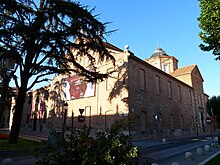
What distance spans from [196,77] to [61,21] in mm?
36534

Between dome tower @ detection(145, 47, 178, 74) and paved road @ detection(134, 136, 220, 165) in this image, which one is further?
dome tower @ detection(145, 47, 178, 74)

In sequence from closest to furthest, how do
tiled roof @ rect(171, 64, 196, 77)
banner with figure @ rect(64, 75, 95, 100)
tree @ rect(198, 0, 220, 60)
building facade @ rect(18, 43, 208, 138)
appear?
tree @ rect(198, 0, 220, 60) < building facade @ rect(18, 43, 208, 138) < banner with figure @ rect(64, 75, 95, 100) < tiled roof @ rect(171, 64, 196, 77)

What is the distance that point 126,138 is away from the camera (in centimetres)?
306

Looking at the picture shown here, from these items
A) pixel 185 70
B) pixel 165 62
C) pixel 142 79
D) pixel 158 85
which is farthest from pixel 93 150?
pixel 165 62

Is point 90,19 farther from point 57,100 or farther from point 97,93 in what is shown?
point 57,100

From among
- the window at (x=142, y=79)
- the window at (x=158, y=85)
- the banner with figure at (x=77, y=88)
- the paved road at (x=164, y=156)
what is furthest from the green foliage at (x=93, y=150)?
the window at (x=158, y=85)

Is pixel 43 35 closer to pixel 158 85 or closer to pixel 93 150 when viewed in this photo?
pixel 93 150

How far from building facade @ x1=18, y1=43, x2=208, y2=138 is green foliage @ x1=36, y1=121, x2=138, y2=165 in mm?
10216

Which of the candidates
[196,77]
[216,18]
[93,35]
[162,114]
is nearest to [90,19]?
[93,35]

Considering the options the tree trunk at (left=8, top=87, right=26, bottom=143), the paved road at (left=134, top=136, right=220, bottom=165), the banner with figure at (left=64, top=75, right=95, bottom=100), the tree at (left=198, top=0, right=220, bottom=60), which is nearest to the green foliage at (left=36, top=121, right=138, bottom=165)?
the paved road at (left=134, top=136, right=220, bottom=165)

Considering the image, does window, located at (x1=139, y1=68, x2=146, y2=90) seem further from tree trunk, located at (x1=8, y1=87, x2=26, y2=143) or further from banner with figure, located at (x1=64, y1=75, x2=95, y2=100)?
tree trunk, located at (x1=8, y1=87, x2=26, y2=143)

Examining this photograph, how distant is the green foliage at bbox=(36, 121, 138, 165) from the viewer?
2.65 meters

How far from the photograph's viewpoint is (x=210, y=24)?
9.10 meters

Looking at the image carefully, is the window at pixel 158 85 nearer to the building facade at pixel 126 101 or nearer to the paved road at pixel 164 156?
the building facade at pixel 126 101
